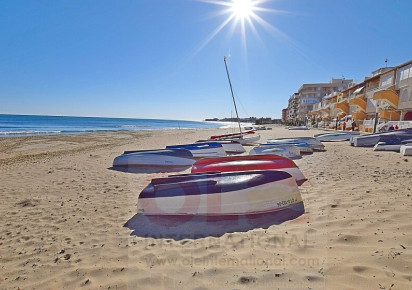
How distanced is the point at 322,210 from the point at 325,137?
14932mm

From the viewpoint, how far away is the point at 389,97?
22359 mm

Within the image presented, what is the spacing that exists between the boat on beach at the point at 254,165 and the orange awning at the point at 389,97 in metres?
24.5

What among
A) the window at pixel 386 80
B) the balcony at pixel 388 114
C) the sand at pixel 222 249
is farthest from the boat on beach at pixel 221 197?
the window at pixel 386 80

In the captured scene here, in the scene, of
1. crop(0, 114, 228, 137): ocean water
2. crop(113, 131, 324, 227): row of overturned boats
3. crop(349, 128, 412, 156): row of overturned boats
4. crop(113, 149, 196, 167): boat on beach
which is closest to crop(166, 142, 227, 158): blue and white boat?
crop(113, 149, 196, 167): boat on beach

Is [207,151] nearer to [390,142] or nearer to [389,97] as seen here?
[390,142]

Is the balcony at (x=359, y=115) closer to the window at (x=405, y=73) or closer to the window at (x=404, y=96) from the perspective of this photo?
the window at (x=404, y=96)

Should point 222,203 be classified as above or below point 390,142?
below

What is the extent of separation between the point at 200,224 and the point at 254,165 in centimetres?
236

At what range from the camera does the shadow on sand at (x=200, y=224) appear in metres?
3.02

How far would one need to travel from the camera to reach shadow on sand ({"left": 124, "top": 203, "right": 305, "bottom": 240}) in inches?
119

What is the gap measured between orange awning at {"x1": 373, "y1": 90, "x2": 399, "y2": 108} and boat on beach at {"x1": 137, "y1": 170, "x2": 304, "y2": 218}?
26176 millimetres

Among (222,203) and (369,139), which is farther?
(369,139)

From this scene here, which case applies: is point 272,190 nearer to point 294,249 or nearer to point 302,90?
point 294,249

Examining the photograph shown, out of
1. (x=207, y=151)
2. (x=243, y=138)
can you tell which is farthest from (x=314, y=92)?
(x=207, y=151)
